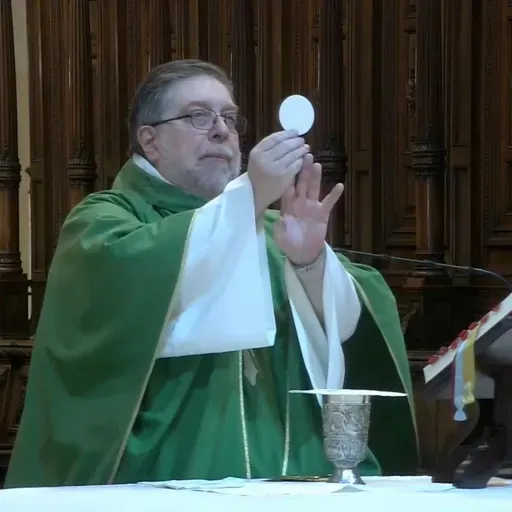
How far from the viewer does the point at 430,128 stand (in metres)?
4.77

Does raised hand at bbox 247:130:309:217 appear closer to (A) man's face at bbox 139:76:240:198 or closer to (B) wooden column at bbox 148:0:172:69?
(A) man's face at bbox 139:76:240:198

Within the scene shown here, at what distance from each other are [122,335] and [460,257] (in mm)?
2983

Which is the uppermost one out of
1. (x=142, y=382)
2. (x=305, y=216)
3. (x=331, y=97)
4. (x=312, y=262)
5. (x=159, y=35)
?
(x=159, y=35)

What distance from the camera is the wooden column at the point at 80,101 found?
5602 mm

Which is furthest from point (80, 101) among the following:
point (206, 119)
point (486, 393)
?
point (486, 393)

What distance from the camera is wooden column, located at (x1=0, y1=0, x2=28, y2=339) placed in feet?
18.2

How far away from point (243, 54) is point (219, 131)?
2803 millimetres

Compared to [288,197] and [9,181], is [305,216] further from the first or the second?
[9,181]

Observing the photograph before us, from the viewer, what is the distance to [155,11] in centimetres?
559

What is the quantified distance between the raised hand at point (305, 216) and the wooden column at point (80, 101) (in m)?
3.29

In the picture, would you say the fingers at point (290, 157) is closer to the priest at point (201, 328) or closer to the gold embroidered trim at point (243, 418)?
the priest at point (201, 328)

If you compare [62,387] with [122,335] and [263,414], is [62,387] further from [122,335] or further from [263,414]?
[263,414]

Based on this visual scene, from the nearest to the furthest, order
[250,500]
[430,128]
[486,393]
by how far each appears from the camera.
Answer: [250,500], [486,393], [430,128]

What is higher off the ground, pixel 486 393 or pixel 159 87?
pixel 159 87
